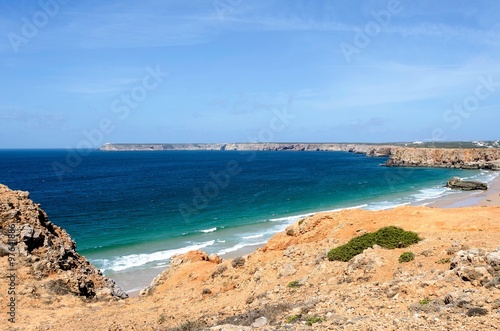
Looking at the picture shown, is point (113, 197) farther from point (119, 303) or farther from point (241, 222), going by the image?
point (119, 303)

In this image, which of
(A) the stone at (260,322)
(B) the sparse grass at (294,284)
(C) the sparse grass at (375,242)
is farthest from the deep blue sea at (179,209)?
(A) the stone at (260,322)

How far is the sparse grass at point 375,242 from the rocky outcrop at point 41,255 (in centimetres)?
1337

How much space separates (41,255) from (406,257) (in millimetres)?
19862

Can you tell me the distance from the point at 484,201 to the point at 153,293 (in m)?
55.3

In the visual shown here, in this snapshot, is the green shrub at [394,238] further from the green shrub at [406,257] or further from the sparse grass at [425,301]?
the sparse grass at [425,301]

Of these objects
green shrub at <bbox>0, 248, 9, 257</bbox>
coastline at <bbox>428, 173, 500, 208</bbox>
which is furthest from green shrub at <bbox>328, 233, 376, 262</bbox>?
coastline at <bbox>428, 173, 500, 208</bbox>

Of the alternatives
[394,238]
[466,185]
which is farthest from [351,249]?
[466,185]

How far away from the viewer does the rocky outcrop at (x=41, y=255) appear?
20344mm

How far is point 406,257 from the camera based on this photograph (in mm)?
14992

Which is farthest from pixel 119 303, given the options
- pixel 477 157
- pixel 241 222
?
pixel 477 157

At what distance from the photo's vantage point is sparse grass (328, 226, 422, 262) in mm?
16969

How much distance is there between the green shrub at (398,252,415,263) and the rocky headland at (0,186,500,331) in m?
0.19

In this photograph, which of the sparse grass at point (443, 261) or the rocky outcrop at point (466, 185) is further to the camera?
the rocky outcrop at point (466, 185)

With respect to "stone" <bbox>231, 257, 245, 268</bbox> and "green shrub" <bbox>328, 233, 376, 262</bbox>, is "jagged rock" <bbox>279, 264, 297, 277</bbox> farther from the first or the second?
"stone" <bbox>231, 257, 245, 268</bbox>
